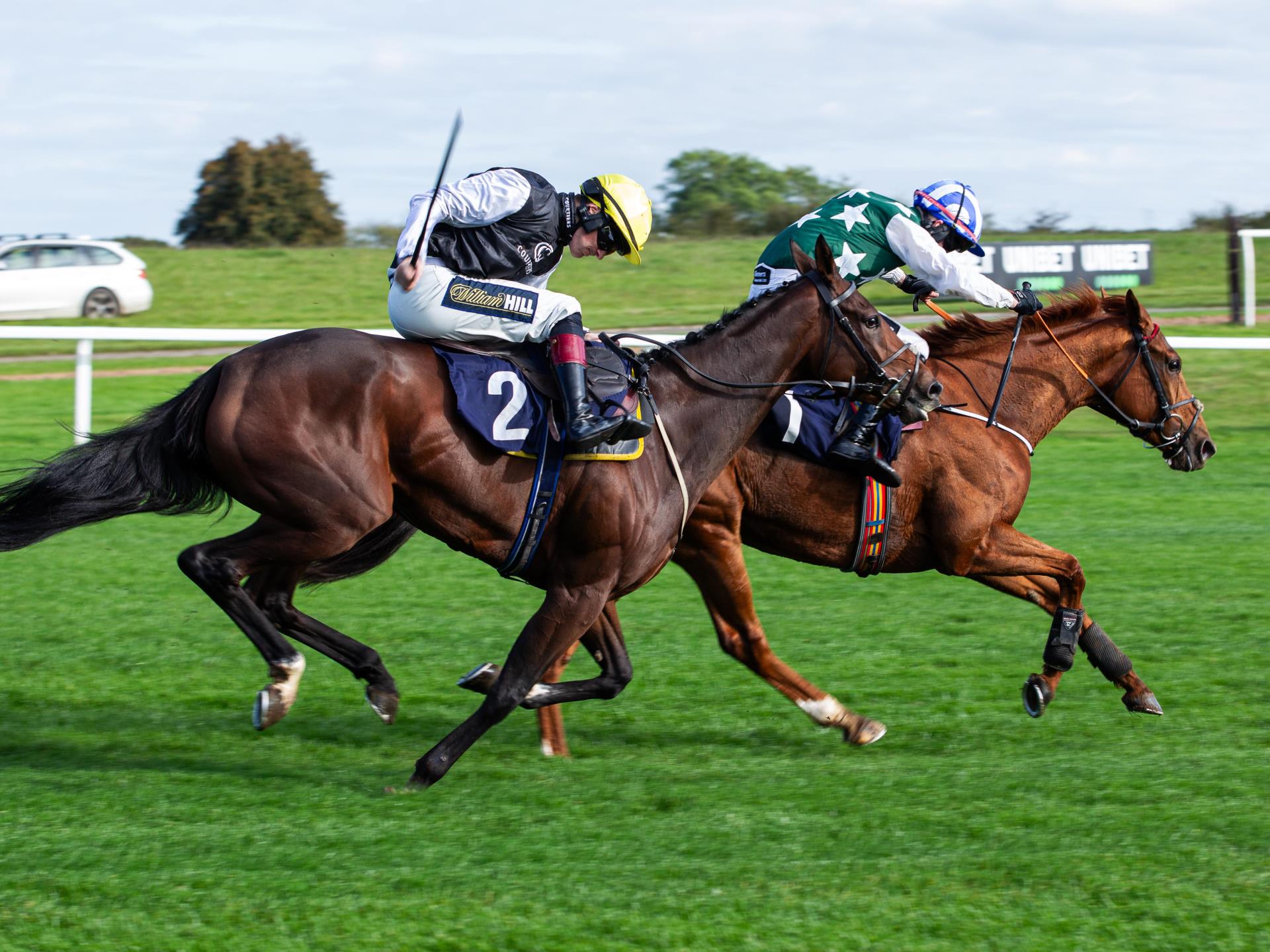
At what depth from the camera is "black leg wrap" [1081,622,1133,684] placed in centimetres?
573

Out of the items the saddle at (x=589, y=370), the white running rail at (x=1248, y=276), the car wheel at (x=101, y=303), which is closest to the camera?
the saddle at (x=589, y=370)

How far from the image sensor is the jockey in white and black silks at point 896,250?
5773mm

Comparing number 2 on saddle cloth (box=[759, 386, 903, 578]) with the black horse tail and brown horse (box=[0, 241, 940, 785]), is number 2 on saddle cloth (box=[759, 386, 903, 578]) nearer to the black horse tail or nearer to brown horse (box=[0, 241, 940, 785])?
brown horse (box=[0, 241, 940, 785])

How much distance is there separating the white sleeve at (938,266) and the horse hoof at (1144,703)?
163 cm

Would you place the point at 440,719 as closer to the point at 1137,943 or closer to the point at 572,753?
the point at 572,753

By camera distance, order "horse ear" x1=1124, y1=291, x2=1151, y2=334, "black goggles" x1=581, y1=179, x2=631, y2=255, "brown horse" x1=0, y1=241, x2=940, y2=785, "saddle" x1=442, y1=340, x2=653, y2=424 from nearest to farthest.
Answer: "brown horse" x1=0, y1=241, x2=940, y2=785 < "saddle" x1=442, y1=340, x2=653, y2=424 < "black goggles" x1=581, y1=179, x2=631, y2=255 < "horse ear" x1=1124, y1=291, x2=1151, y2=334

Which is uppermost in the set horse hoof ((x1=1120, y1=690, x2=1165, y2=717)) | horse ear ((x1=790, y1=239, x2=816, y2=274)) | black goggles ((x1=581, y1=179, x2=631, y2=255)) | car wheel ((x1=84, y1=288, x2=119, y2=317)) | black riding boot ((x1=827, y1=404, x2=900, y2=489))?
black goggles ((x1=581, y1=179, x2=631, y2=255))

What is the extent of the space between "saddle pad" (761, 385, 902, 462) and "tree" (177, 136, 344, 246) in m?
32.2

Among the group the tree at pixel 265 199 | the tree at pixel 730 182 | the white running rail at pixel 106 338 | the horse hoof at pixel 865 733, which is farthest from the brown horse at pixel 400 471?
the tree at pixel 730 182

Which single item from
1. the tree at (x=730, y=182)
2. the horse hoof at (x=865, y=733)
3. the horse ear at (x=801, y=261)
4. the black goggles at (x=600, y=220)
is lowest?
the horse hoof at (x=865, y=733)

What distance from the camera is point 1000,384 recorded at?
240 inches

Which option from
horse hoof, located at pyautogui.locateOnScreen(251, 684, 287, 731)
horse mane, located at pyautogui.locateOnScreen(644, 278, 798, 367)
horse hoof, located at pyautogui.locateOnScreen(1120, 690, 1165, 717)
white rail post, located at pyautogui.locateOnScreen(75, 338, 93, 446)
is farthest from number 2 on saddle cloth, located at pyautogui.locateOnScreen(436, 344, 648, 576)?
white rail post, located at pyautogui.locateOnScreen(75, 338, 93, 446)

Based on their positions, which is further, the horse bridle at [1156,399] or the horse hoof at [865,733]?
the horse bridle at [1156,399]

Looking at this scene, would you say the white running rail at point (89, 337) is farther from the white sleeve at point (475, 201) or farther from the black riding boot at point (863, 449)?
the white sleeve at point (475, 201)
